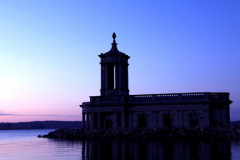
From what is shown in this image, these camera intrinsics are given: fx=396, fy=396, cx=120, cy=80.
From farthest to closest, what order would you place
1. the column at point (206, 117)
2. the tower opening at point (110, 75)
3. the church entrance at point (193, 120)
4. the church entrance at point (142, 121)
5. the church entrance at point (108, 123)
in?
the tower opening at point (110, 75) → the church entrance at point (108, 123) → the church entrance at point (142, 121) → the church entrance at point (193, 120) → the column at point (206, 117)

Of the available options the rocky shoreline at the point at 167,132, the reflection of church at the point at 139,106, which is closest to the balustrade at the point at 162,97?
the reflection of church at the point at 139,106

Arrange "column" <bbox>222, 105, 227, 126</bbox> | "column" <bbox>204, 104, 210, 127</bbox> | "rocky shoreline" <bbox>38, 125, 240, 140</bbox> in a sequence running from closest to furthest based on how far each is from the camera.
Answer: "rocky shoreline" <bbox>38, 125, 240, 140</bbox>, "column" <bbox>204, 104, 210, 127</bbox>, "column" <bbox>222, 105, 227, 126</bbox>

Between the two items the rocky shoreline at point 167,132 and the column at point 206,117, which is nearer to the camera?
the rocky shoreline at point 167,132

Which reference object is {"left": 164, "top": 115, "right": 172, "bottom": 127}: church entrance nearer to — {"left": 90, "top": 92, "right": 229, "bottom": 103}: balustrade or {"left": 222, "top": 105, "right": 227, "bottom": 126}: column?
{"left": 90, "top": 92, "right": 229, "bottom": 103}: balustrade

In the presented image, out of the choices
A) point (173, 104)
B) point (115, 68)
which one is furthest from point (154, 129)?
point (115, 68)

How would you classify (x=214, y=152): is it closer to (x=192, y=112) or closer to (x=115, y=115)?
(x=192, y=112)

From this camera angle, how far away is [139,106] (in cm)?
4909

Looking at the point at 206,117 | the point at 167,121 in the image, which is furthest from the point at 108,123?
the point at 206,117

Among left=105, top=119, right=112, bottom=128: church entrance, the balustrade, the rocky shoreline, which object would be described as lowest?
the rocky shoreline

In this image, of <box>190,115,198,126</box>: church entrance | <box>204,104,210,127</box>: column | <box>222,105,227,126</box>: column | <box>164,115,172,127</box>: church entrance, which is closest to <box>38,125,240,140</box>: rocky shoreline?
<box>204,104,210,127</box>: column

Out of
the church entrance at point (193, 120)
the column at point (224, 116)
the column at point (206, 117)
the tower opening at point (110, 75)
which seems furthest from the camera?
the tower opening at point (110, 75)

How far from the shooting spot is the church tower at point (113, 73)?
52.2 meters

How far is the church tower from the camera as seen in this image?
52.2 metres

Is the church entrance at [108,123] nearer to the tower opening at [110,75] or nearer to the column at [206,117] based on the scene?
the tower opening at [110,75]
